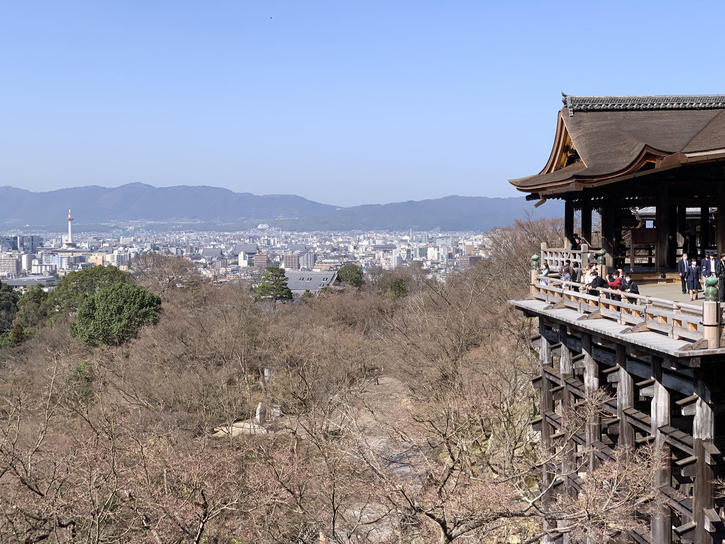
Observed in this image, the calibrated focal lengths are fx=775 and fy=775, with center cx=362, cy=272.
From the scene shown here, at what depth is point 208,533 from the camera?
1334 centimetres

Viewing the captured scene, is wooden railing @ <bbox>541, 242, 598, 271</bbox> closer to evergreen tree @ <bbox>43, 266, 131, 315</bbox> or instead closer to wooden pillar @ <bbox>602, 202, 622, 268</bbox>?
wooden pillar @ <bbox>602, 202, 622, 268</bbox>

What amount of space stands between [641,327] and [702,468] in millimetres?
1664

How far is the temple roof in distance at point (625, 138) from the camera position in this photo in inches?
443

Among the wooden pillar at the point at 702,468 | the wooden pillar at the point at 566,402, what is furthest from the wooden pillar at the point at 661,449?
the wooden pillar at the point at 566,402

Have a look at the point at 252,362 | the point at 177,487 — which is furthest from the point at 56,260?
the point at 177,487

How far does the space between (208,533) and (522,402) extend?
9.08m

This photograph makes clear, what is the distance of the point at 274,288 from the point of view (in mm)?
51281

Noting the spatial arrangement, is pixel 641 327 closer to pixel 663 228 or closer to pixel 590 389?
pixel 590 389

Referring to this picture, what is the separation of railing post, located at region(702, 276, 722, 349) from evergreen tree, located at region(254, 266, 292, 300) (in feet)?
136

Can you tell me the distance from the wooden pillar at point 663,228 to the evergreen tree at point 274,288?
3640cm

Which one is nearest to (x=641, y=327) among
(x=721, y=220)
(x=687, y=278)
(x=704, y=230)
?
(x=687, y=278)

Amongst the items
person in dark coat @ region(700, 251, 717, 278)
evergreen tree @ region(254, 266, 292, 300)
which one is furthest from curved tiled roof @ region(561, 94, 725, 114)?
evergreen tree @ region(254, 266, 292, 300)

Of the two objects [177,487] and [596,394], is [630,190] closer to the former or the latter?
[596,394]

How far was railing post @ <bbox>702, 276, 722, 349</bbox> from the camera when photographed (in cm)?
775
